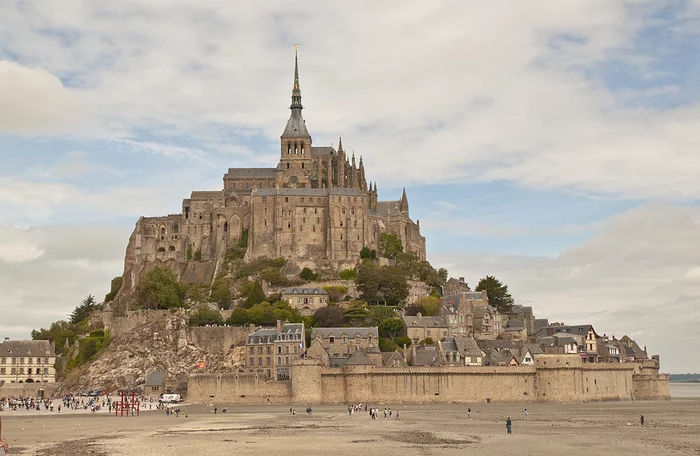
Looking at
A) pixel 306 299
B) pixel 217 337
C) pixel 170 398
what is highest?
pixel 306 299

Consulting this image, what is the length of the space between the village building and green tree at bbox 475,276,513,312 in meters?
26.1

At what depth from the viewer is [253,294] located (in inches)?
3696

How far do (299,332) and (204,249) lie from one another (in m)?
33.8

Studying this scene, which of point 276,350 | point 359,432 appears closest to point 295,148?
point 276,350

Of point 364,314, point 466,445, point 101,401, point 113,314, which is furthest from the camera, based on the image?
point 113,314

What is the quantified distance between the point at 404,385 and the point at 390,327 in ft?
39.2

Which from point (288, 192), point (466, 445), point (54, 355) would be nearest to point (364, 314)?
point (288, 192)

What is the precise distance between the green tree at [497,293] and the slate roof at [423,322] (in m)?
18.3

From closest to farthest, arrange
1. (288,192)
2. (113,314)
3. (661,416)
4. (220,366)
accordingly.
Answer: (661,416)
(220,366)
(113,314)
(288,192)

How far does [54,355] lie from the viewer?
9031 cm

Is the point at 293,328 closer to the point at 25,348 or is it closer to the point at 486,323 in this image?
the point at 486,323

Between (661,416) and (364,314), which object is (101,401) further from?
(661,416)

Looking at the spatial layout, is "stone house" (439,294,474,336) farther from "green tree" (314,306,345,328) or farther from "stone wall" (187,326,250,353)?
"stone wall" (187,326,250,353)

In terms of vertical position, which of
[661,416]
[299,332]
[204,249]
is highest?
[204,249]
